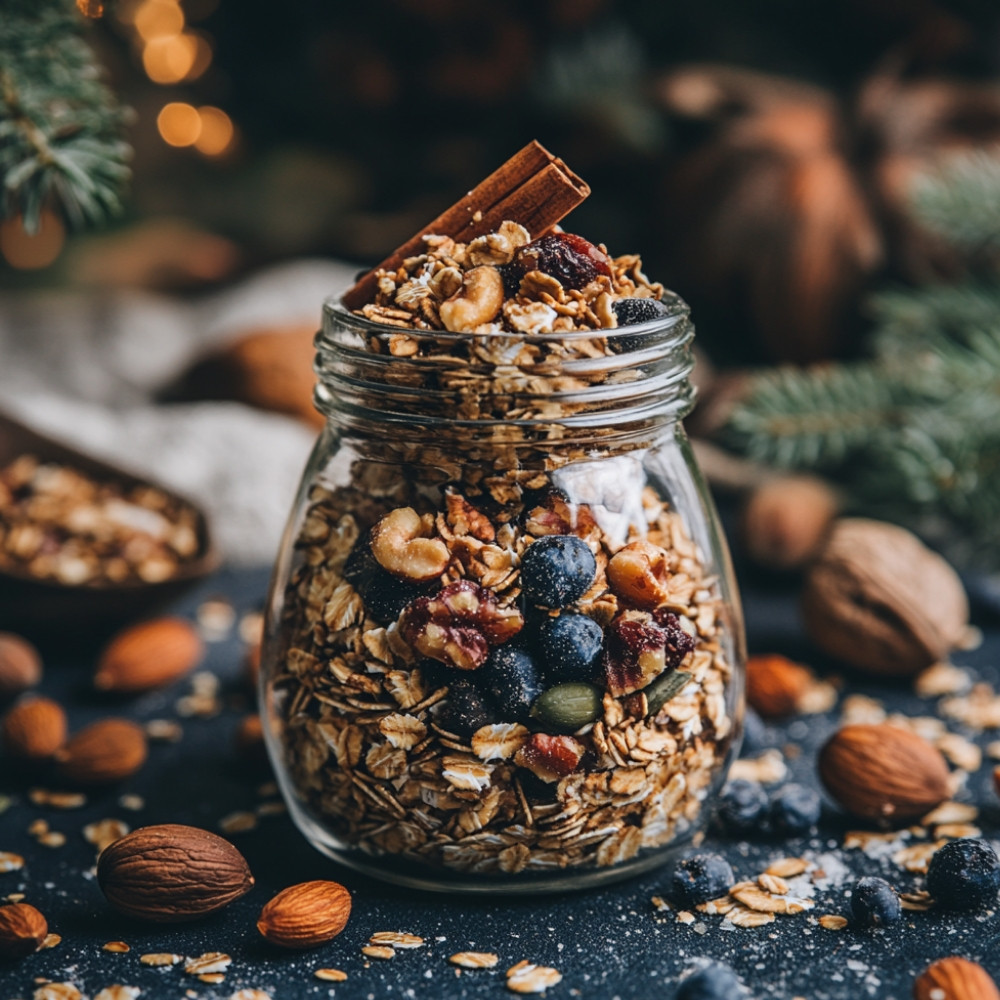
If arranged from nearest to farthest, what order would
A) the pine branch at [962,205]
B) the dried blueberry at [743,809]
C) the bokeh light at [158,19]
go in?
the dried blueberry at [743,809], the pine branch at [962,205], the bokeh light at [158,19]

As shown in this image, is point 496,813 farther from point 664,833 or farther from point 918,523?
point 918,523

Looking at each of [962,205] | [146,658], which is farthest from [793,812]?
[962,205]

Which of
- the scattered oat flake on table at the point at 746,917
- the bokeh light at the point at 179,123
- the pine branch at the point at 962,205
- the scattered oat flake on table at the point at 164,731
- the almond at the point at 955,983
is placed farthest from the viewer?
the bokeh light at the point at 179,123

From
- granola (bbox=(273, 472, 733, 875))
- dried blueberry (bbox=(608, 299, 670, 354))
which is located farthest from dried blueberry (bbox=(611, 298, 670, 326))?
granola (bbox=(273, 472, 733, 875))

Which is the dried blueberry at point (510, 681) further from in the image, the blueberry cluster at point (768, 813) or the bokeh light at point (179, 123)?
the bokeh light at point (179, 123)

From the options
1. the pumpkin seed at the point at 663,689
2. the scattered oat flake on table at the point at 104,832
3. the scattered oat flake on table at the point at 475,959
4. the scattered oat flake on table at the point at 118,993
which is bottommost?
the scattered oat flake on table at the point at 475,959

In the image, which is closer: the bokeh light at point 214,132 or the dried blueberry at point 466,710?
the dried blueberry at point 466,710

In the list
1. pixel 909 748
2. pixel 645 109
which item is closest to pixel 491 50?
pixel 645 109

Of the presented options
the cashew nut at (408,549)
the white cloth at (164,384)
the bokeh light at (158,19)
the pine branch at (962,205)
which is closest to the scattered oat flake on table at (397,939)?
the cashew nut at (408,549)

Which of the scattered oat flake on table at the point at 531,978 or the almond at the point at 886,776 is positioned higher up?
the almond at the point at 886,776
